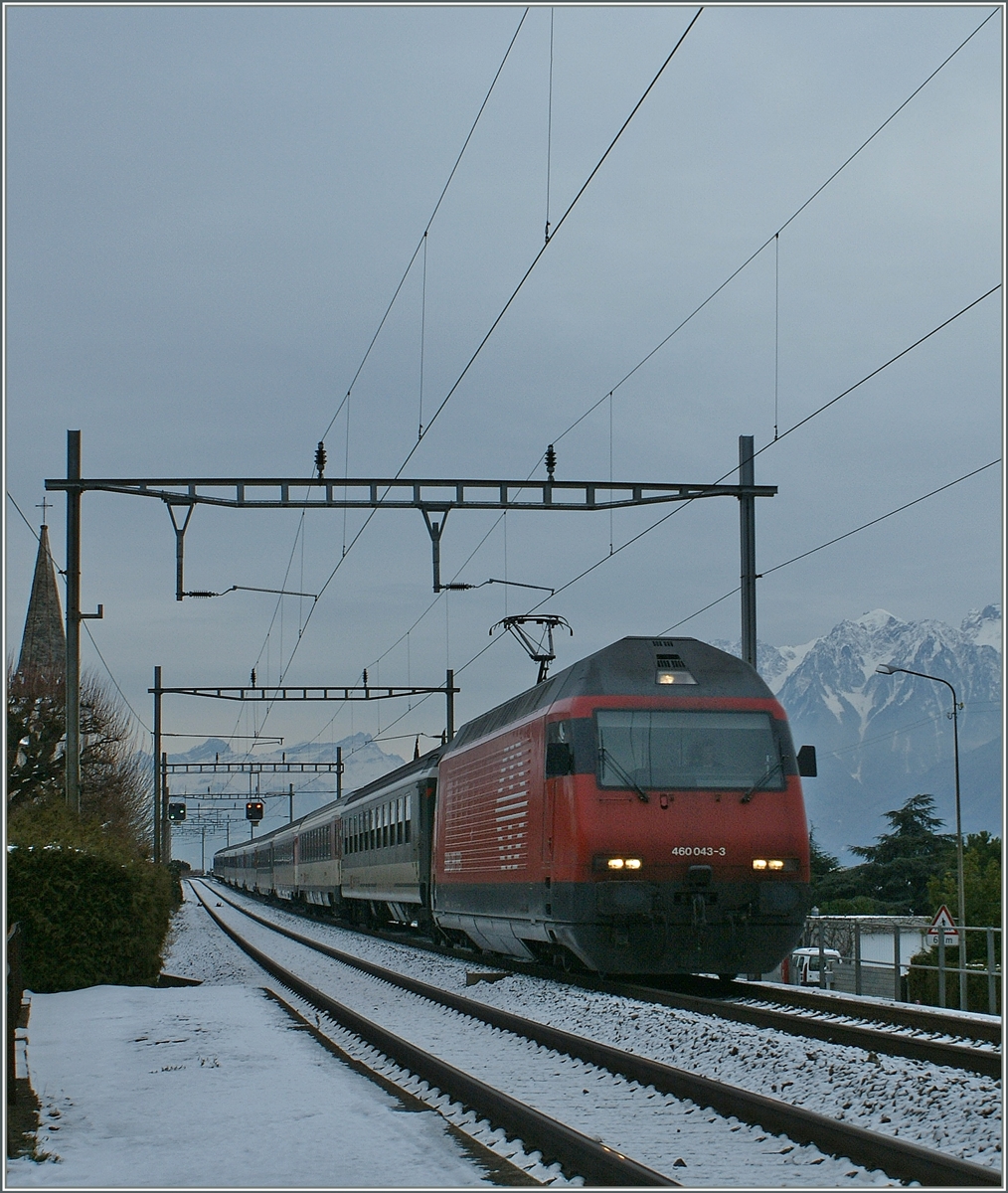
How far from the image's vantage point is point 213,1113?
940 centimetres

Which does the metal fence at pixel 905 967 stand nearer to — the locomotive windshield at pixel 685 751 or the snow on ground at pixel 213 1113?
the locomotive windshield at pixel 685 751

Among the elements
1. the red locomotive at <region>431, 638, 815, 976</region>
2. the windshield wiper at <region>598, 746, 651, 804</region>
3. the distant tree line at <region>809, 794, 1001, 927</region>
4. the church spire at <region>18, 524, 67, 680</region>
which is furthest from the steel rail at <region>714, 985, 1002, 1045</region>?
the distant tree line at <region>809, 794, 1001, 927</region>

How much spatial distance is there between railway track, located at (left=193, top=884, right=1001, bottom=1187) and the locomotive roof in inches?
161

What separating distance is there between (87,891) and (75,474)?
834 centimetres

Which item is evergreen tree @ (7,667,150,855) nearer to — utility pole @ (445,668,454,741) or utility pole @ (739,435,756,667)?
utility pole @ (445,668,454,741)

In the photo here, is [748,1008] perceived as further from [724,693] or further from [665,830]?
[724,693]

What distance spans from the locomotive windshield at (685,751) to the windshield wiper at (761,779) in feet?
0.03

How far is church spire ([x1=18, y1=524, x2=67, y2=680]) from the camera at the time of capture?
8744 centimetres

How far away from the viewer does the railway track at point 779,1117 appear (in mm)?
6910

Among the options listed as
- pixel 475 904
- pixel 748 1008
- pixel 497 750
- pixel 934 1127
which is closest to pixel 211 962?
pixel 475 904

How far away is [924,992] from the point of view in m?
46.7

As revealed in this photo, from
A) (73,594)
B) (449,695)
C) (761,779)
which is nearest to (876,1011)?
(761,779)

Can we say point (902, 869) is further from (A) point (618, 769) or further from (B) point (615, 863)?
(B) point (615, 863)

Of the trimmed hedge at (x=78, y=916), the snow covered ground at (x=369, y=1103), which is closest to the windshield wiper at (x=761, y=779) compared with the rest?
the snow covered ground at (x=369, y=1103)
